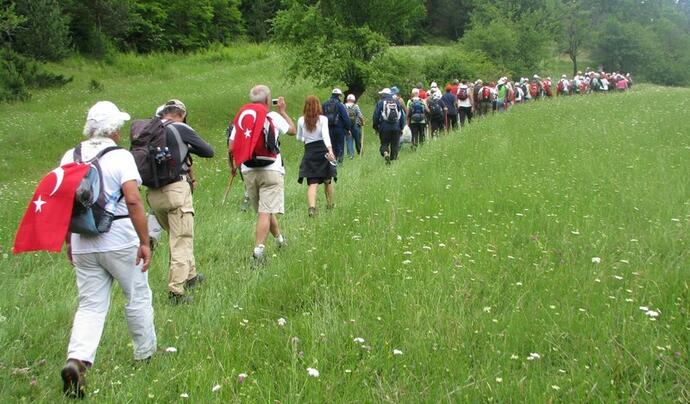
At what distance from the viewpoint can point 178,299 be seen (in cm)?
536

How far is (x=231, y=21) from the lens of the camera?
61.8 metres

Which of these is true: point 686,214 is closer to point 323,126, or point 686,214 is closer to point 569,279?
point 569,279

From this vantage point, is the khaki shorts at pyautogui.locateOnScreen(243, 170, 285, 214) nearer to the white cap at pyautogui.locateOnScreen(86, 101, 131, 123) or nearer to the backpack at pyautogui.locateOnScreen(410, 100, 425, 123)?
the white cap at pyautogui.locateOnScreen(86, 101, 131, 123)

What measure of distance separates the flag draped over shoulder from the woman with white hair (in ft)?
7.66

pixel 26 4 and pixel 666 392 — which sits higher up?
pixel 26 4

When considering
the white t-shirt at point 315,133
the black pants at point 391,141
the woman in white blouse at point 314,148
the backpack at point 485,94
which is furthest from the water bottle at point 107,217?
the backpack at point 485,94

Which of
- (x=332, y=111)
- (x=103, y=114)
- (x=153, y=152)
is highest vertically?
(x=103, y=114)

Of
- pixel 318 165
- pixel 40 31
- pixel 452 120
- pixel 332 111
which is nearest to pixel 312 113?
pixel 318 165

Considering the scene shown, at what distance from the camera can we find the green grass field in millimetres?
3193

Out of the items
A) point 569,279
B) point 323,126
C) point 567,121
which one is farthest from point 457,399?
point 567,121

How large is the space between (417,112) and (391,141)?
7.42 ft

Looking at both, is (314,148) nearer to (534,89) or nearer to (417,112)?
(417,112)

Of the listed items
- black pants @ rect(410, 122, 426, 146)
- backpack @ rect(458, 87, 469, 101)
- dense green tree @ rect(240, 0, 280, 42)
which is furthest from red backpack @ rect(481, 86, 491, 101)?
dense green tree @ rect(240, 0, 280, 42)

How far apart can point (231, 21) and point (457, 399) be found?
63291 millimetres
